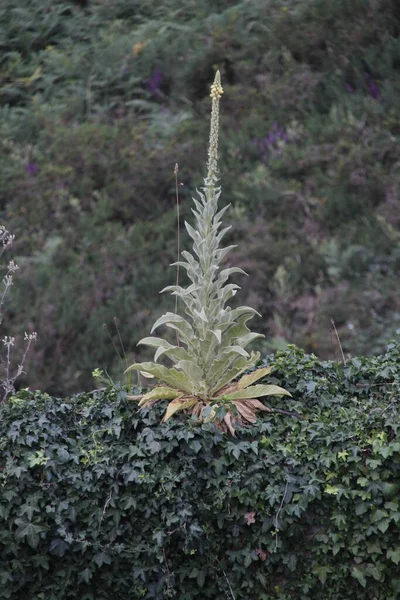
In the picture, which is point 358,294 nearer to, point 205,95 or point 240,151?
point 240,151

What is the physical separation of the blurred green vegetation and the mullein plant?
3.23 m

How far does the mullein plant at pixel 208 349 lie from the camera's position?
3.80 metres

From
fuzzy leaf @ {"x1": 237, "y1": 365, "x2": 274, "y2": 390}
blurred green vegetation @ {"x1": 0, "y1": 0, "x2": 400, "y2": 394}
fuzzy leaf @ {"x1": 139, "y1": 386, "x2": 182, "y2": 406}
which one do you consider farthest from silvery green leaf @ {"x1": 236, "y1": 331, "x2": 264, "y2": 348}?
blurred green vegetation @ {"x1": 0, "y1": 0, "x2": 400, "y2": 394}

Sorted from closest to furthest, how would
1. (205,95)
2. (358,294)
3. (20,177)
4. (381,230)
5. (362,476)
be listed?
(362,476) → (358,294) → (381,230) → (20,177) → (205,95)

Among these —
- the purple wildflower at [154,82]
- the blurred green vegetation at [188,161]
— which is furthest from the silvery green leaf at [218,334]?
the purple wildflower at [154,82]

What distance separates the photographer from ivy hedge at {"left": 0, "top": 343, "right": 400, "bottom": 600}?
135 inches

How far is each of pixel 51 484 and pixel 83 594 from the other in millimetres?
485

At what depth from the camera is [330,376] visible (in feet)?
13.3

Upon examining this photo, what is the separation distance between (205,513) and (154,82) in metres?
7.46

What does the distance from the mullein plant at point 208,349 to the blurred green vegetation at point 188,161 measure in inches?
127

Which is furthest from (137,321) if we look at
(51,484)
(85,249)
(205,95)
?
(51,484)

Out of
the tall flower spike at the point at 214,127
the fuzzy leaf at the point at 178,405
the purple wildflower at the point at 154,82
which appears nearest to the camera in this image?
the tall flower spike at the point at 214,127

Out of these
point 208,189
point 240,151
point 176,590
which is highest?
point 208,189

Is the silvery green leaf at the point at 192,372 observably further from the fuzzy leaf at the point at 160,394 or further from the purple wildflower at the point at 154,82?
the purple wildflower at the point at 154,82
